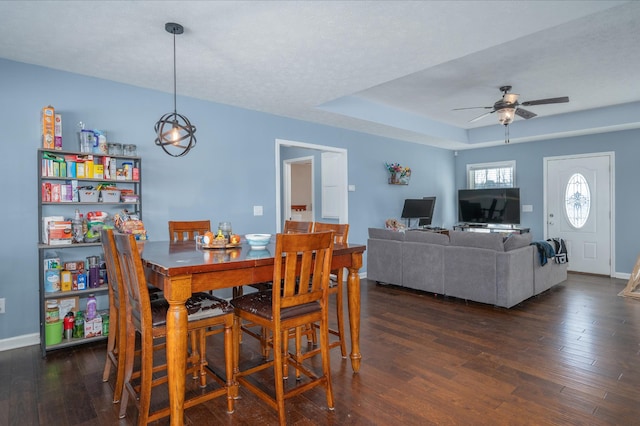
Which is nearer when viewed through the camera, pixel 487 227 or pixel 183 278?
pixel 183 278

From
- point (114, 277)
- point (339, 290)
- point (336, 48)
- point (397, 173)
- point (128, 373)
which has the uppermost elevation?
point (336, 48)

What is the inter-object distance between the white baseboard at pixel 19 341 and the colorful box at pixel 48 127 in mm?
1645

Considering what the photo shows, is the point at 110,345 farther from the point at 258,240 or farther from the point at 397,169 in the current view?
the point at 397,169

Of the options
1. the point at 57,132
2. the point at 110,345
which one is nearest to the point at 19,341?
the point at 110,345

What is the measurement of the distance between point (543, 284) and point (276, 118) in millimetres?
4051

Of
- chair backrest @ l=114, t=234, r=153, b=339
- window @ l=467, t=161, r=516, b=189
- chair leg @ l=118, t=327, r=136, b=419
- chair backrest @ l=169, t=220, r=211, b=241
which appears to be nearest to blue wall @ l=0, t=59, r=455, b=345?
chair backrest @ l=169, t=220, r=211, b=241

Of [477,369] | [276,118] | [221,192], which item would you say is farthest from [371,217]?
[477,369]

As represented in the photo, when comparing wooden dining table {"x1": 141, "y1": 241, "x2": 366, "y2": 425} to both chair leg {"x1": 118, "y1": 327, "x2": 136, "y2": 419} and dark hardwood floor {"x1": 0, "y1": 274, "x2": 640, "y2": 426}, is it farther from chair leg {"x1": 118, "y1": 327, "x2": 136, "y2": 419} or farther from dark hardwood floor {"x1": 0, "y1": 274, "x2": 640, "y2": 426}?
dark hardwood floor {"x1": 0, "y1": 274, "x2": 640, "y2": 426}

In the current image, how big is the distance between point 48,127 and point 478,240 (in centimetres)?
436

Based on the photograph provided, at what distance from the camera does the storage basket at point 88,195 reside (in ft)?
10.5

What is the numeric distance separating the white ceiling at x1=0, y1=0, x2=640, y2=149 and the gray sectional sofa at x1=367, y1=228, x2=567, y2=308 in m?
1.85

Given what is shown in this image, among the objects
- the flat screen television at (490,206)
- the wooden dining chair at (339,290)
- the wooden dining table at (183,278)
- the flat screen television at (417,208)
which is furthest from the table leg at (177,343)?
the flat screen television at (490,206)

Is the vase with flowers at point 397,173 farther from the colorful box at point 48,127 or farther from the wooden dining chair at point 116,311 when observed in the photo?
the wooden dining chair at point 116,311

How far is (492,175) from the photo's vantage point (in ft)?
24.5
